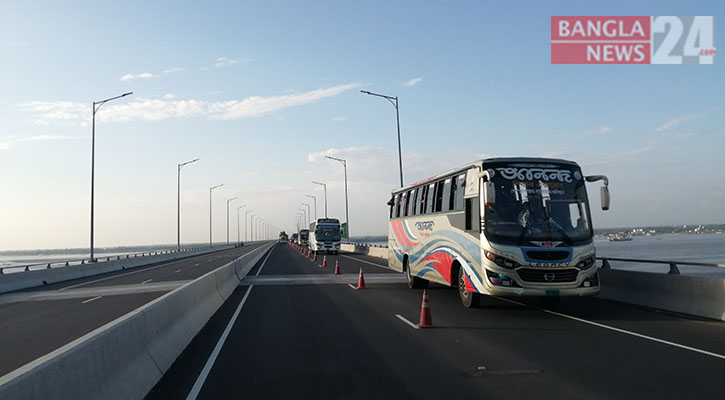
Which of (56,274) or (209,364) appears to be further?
(56,274)

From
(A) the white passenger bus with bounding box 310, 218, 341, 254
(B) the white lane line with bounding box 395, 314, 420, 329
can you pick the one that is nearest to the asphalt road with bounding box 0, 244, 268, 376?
(B) the white lane line with bounding box 395, 314, 420, 329

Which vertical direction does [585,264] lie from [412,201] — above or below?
below

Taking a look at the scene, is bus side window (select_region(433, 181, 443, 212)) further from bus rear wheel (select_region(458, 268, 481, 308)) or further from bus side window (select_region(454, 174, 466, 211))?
bus rear wheel (select_region(458, 268, 481, 308))

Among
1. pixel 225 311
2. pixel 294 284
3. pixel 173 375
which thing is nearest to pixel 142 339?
pixel 173 375

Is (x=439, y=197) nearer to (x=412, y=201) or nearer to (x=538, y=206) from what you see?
(x=412, y=201)

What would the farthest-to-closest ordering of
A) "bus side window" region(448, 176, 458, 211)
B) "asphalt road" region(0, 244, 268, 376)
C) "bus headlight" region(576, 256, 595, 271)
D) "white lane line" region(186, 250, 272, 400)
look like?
"bus side window" region(448, 176, 458, 211) < "bus headlight" region(576, 256, 595, 271) < "asphalt road" region(0, 244, 268, 376) < "white lane line" region(186, 250, 272, 400)

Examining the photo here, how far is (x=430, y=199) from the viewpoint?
18.3 metres

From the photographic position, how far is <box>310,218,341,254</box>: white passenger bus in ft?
191

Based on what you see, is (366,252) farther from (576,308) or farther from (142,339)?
(142,339)

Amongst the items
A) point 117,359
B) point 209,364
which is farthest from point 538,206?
point 117,359

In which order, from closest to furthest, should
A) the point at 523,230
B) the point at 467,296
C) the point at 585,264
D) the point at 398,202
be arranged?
the point at 585,264
the point at 523,230
the point at 467,296
the point at 398,202

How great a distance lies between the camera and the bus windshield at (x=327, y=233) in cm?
5850

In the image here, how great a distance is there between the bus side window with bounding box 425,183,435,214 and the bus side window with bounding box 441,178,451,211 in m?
1.06

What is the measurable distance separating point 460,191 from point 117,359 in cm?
1069
